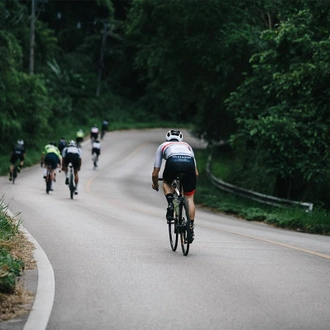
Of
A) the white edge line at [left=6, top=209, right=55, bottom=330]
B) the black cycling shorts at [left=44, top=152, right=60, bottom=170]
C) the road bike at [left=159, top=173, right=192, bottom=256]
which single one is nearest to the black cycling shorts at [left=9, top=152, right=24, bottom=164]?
the black cycling shorts at [left=44, top=152, right=60, bottom=170]

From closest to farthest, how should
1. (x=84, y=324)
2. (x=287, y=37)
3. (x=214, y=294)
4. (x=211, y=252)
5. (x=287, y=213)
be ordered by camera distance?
(x=84, y=324)
(x=214, y=294)
(x=211, y=252)
(x=287, y=213)
(x=287, y=37)

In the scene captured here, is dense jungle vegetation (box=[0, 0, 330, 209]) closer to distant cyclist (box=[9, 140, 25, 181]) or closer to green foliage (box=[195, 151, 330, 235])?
green foliage (box=[195, 151, 330, 235])

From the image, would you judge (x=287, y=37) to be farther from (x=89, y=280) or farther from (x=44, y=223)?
(x=89, y=280)

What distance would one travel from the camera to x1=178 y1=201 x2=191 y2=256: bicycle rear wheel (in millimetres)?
10562

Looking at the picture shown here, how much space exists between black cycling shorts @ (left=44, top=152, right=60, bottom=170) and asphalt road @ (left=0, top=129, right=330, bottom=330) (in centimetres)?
933

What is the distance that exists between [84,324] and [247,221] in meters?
15.4

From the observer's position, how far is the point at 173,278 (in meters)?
8.80

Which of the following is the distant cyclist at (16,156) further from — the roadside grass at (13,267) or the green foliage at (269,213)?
the roadside grass at (13,267)

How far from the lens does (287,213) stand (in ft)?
68.1

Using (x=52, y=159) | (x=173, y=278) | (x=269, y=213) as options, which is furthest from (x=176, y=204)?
(x=52, y=159)

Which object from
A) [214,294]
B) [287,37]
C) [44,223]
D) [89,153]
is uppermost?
[287,37]

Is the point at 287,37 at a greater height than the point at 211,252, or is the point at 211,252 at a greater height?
the point at 287,37

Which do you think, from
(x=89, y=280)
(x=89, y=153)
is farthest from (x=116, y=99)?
(x=89, y=280)

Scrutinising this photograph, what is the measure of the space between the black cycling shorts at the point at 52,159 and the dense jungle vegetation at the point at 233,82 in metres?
6.51
